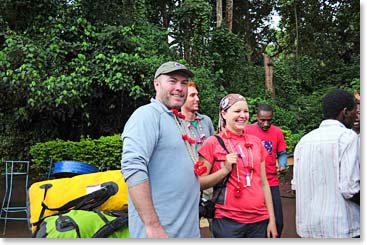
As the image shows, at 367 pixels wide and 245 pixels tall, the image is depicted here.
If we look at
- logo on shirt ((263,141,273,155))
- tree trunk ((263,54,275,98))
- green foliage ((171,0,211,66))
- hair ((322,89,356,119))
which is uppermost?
green foliage ((171,0,211,66))

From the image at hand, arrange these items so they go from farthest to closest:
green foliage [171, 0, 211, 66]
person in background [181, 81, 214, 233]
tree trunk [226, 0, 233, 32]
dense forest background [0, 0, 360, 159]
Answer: tree trunk [226, 0, 233, 32], green foliage [171, 0, 211, 66], dense forest background [0, 0, 360, 159], person in background [181, 81, 214, 233]

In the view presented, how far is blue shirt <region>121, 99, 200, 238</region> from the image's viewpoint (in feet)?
4.60

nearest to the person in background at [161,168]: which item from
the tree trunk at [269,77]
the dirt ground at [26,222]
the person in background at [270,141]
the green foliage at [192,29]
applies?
the dirt ground at [26,222]

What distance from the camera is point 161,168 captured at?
1.46 meters

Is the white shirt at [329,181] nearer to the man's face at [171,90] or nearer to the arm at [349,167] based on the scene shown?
the arm at [349,167]

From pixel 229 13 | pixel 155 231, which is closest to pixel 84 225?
pixel 155 231

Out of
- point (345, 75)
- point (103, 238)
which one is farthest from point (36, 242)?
point (345, 75)

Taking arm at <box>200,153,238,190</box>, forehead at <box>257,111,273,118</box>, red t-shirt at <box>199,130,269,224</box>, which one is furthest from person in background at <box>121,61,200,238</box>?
forehead at <box>257,111,273,118</box>

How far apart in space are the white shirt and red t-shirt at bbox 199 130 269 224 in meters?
0.20

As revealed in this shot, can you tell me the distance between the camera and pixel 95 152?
468cm

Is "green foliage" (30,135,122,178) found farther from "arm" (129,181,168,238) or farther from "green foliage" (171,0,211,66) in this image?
"arm" (129,181,168,238)

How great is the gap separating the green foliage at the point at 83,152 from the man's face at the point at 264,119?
2126 mm

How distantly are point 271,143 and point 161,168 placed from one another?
1.61 meters

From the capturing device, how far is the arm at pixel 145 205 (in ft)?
4.36
